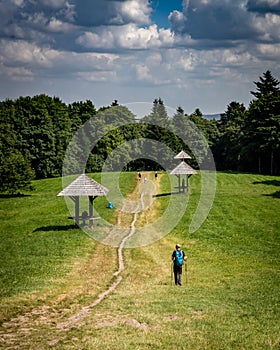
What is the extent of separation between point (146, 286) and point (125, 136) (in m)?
85.6

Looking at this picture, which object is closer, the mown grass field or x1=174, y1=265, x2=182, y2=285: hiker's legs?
the mown grass field

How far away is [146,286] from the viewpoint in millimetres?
23625

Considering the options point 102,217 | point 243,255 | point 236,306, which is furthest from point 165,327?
point 102,217

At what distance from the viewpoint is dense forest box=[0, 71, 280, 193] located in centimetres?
8375

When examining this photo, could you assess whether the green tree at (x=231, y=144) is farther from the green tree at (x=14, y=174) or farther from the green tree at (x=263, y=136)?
the green tree at (x=14, y=174)

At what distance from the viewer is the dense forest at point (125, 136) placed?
8375cm

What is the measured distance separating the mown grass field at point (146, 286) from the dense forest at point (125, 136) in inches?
1261

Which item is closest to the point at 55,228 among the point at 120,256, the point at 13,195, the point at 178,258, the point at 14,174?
the point at 120,256

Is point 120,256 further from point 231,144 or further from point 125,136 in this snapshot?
point 231,144

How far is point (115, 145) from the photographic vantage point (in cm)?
10088

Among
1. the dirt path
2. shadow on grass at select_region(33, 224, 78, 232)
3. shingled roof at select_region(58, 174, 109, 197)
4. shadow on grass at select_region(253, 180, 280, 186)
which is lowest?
the dirt path

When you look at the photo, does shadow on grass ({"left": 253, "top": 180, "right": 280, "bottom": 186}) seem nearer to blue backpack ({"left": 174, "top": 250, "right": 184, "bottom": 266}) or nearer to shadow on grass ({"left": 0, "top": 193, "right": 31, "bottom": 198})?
shadow on grass ({"left": 0, "top": 193, "right": 31, "bottom": 198})

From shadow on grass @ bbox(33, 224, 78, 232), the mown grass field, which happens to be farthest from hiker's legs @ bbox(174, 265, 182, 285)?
shadow on grass @ bbox(33, 224, 78, 232)

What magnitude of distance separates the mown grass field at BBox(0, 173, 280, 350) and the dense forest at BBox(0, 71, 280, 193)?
32.0 metres
